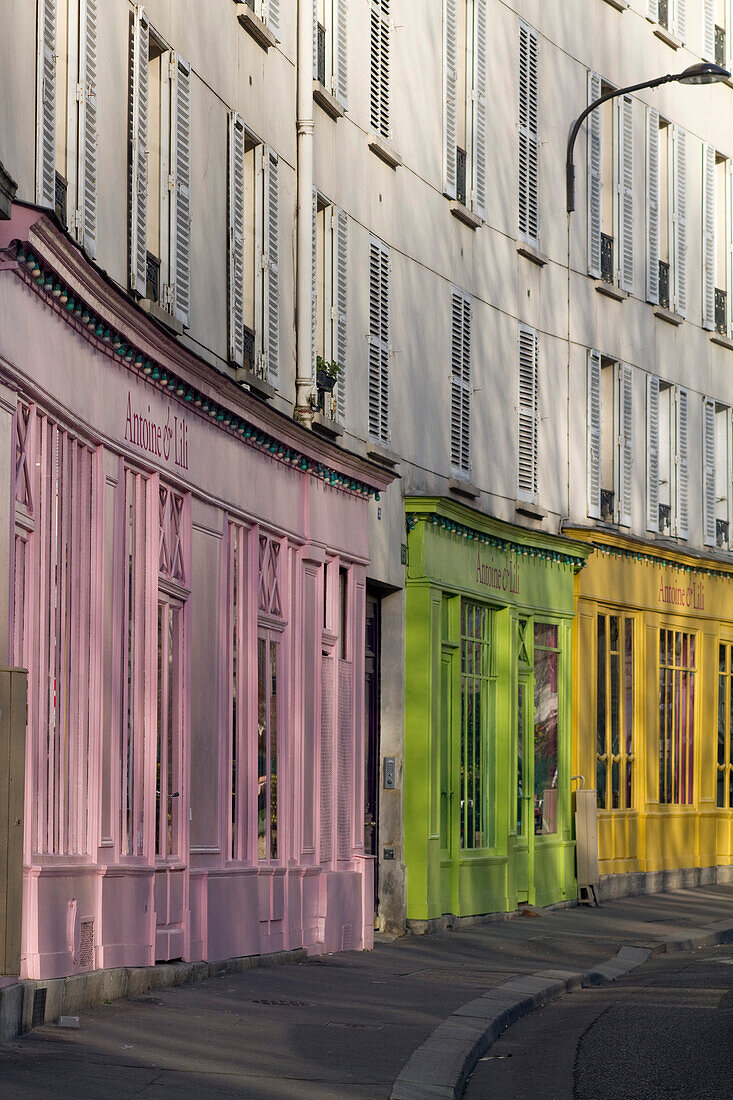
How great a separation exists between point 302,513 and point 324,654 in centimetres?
149

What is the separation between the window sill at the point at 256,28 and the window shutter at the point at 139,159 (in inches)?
92.1

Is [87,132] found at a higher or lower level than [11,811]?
higher

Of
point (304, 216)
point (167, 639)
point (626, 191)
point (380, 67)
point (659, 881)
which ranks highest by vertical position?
point (626, 191)

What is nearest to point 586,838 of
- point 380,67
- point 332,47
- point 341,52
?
point 380,67

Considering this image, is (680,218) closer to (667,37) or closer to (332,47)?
(667,37)

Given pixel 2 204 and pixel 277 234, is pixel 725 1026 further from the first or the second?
pixel 277 234

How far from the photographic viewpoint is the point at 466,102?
896 inches

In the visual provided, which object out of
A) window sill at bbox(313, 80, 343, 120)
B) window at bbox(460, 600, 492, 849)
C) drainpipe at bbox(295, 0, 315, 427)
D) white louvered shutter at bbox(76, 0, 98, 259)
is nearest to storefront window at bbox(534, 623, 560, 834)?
window at bbox(460, 600, 492, 849)

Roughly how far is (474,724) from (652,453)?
6.73m

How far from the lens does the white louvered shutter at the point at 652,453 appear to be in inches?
1094

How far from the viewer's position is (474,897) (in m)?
22.0

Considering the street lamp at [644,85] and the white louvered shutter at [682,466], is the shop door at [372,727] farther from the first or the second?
the white louvered shutter at [682,466]

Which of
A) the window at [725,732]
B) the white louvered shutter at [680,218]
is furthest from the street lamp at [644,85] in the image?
the window at [725,732]

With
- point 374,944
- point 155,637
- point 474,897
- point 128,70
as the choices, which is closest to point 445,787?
point 474,897
